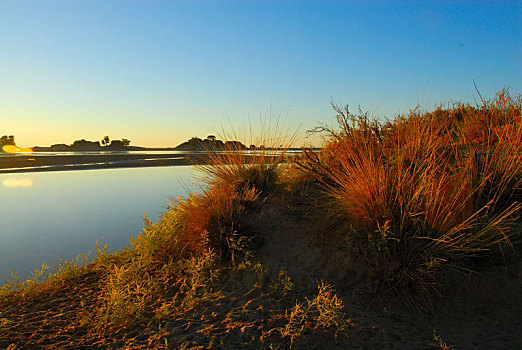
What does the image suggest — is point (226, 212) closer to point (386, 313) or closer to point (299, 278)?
point (299, 278)

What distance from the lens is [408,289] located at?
2.93 m

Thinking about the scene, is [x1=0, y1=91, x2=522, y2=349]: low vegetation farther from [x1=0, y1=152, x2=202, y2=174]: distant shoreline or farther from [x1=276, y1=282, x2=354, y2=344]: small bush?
[x1=0, y1=152, x2=202, y2=174]: distant shoreline

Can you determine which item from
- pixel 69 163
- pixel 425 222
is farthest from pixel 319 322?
pixel 69 163

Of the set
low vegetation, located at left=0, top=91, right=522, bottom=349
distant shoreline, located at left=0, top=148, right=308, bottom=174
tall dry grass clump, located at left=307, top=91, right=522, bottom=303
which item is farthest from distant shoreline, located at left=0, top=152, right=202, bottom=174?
tall dry grass clump, located at left=307, top=91, right=522, bottom=303

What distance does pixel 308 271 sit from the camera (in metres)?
3.56

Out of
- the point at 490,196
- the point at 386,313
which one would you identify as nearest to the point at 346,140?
the point at 490,196

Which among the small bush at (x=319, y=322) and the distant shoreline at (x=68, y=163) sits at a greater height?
the distant shoreline at (x=68, y=163)

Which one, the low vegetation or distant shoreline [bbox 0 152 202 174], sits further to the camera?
distant shoreline [bbox 0 152 202 174]

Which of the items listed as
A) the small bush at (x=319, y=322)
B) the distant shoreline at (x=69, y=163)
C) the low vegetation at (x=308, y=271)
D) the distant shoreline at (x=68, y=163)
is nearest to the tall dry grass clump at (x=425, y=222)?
the low vegetation at (x=308, y=271)

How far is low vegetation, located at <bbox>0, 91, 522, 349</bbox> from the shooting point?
2.64m

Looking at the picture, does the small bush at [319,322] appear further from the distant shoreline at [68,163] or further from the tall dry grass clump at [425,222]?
the distant shoreline at [68,163]

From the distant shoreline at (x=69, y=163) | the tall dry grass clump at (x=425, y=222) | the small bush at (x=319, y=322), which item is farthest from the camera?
the distant shoreline at (x=69, y=163)

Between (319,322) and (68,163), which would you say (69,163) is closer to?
(68,163)

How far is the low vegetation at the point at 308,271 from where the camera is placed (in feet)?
8.66
